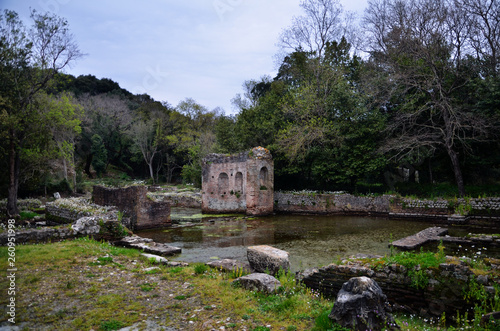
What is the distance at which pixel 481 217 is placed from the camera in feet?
46.7

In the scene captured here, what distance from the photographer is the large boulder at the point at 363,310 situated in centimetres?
358

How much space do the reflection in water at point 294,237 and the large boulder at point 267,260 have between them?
119 cm

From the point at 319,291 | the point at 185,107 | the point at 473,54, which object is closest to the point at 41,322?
the point at 319,291

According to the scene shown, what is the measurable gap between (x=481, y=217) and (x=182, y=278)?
15180 millimetres

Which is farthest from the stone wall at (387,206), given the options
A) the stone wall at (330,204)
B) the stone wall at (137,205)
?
the stone wall at (137,205)

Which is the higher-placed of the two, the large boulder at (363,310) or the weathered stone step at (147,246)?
the large boulder at (363,310)

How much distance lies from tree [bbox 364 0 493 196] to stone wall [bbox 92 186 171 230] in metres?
14.2

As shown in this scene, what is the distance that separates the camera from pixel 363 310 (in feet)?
11.9

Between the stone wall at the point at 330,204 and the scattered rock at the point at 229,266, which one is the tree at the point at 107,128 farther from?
the scattered rock at the point at 229,266

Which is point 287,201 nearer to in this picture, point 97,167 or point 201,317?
point 201,317

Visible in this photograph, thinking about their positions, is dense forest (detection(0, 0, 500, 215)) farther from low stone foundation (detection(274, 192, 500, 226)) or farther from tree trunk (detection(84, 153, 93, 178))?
tree trunk (detection(84, 153, 93, 178))

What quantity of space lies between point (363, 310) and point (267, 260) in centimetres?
324

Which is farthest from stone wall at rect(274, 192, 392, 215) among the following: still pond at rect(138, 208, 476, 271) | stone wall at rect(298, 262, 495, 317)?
stone wall at rect(298, 262, 495, 317)

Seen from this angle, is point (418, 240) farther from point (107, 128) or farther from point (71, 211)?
point (107, 128)
